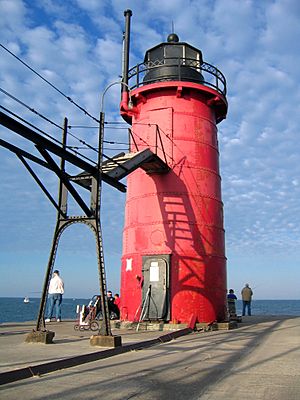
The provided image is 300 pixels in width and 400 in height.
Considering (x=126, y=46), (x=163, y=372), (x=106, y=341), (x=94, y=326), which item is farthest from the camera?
(x=126, y=46)

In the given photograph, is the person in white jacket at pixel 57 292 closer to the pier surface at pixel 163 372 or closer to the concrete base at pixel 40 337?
the pier surface at pixel 163 372

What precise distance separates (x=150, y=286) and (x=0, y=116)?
9027 millimetres

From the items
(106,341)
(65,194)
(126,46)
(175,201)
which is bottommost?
(106,341)

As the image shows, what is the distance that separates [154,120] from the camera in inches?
666

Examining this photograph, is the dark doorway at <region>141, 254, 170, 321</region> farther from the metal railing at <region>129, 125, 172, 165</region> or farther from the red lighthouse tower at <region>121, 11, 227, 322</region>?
the metal railing at <region>129, 125, 172, 165</region>

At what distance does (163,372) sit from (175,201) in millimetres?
9413

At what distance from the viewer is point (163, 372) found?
6941 mm

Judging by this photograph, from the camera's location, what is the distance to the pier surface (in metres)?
5.59

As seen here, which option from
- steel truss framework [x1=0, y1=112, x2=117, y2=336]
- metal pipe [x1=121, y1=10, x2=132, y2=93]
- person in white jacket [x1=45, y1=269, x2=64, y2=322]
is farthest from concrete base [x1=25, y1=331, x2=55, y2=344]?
metal pipe [x1=121, y1=10, x2=132, y2=93]

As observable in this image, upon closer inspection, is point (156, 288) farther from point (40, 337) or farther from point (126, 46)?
point (126, 46)

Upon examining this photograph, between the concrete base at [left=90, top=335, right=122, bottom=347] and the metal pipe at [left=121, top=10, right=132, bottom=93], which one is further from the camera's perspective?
the metal pipe at [left=121, top=10, right=132, bottom=93]

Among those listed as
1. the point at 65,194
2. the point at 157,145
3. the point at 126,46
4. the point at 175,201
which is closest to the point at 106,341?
the point at 65,194

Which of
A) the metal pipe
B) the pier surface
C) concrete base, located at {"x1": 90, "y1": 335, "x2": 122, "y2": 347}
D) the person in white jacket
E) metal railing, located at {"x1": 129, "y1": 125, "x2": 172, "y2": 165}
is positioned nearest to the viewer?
the pier surface

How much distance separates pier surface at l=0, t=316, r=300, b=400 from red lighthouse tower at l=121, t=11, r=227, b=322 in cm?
432
